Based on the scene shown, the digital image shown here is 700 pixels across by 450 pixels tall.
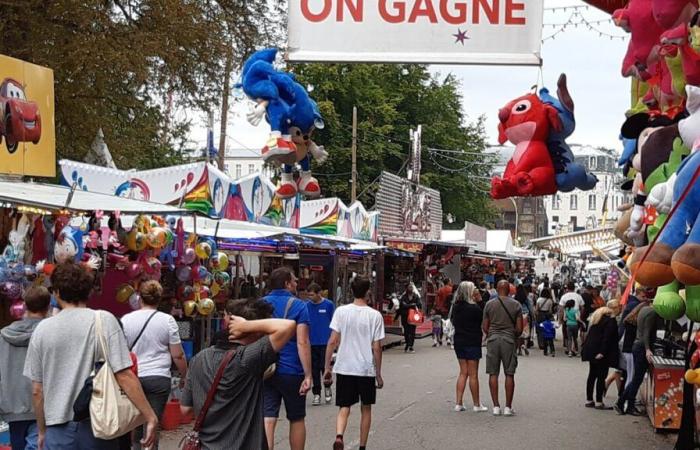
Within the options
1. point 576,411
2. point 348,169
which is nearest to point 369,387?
point 576,411

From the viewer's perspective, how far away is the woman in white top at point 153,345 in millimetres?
7512

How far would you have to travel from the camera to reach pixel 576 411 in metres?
13.0

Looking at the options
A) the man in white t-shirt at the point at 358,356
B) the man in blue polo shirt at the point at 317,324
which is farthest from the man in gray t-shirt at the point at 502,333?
the man in white t-shirt at the point at 358,356

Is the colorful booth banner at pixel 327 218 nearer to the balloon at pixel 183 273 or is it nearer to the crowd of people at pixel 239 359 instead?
the crowd of people at pixel 239 359

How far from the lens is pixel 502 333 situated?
1187 centimetres

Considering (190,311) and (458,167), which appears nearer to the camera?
(190,311)

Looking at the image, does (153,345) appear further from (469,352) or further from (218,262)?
(469,352)

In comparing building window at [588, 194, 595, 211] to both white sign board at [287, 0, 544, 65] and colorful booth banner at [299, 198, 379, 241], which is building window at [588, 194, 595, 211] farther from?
white sign board at [287, 0, 544, 65]

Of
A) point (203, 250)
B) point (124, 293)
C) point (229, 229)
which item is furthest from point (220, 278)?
point (229, 229)

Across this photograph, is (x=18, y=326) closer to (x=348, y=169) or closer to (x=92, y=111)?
(x=92, y=111)

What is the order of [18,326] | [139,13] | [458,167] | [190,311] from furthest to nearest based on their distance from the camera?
[458,167] → [139,13] → [190,311] → [18,326]

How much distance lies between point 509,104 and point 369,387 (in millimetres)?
3348

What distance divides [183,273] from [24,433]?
481 cm

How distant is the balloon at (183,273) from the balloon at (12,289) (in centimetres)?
254
